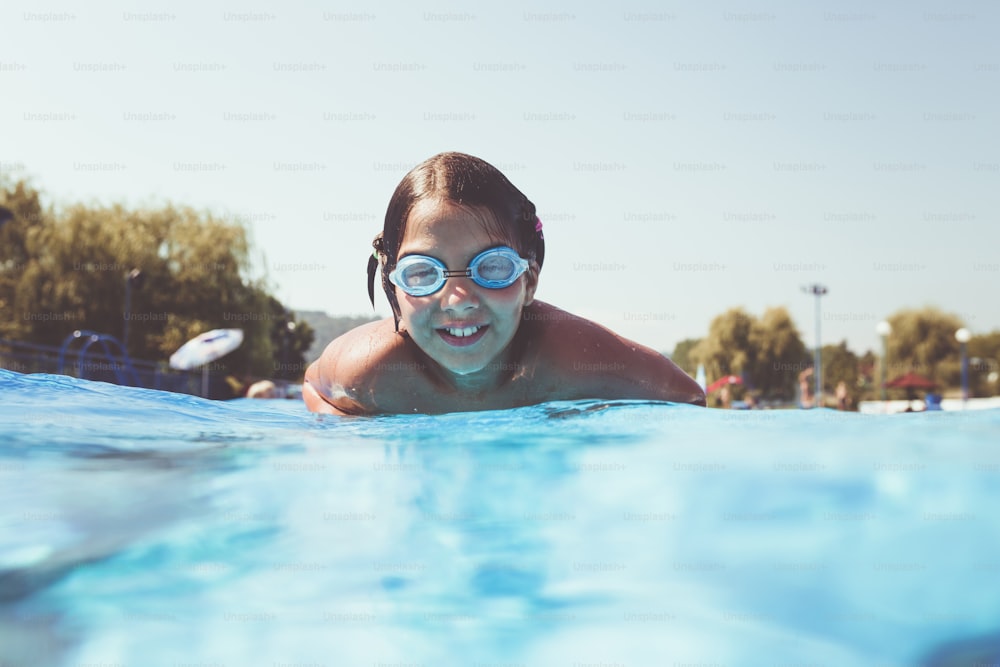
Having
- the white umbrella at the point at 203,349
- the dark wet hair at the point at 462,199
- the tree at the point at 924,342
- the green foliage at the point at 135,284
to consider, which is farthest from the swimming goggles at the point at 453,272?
the tree at the point at 924,342

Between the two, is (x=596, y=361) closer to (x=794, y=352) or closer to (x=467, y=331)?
(x=467, y=331)

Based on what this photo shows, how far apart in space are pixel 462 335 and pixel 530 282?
0.54 metres

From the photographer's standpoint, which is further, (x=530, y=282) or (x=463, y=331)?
(x=530, y=282)

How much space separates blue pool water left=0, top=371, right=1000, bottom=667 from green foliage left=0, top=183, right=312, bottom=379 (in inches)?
1110

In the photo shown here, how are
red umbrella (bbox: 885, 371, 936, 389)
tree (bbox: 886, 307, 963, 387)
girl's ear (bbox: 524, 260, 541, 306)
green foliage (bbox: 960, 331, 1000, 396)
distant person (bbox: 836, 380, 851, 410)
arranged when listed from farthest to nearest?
1. tree (bbox: 886, 307, 963, 387)
2. green foliage (bbox: 960, 331, 1000, 396)
3. red umbrella (bbox: 885, 371, 936, 389)
4. distant person (bbox: 836, 380, 851, 410)
5. girl's ear (bbox: 524, 260, 541, 306)

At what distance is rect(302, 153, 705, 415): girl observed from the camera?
3.69m

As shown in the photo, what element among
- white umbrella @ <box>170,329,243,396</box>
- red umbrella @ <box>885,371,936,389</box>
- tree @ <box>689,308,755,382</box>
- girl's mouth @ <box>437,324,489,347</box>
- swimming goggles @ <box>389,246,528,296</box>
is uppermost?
tree @ <box>689,308,755,382</box>

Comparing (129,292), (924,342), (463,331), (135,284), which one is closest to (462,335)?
(463,331)

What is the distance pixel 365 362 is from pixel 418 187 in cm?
95

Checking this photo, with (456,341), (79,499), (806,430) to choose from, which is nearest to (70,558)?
(79,499)

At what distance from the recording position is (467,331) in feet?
12.4

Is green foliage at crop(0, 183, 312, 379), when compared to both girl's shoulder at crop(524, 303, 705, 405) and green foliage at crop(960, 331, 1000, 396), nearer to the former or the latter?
girl's shoulder at crop(524, 303, 705, 405)

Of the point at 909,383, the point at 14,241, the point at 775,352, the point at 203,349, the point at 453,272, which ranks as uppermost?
the point at 14,241

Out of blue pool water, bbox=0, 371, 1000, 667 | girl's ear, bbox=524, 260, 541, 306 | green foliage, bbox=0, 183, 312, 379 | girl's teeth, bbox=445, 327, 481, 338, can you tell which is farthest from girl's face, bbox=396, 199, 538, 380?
green foliage, bbox=0, 183, 312, 379
